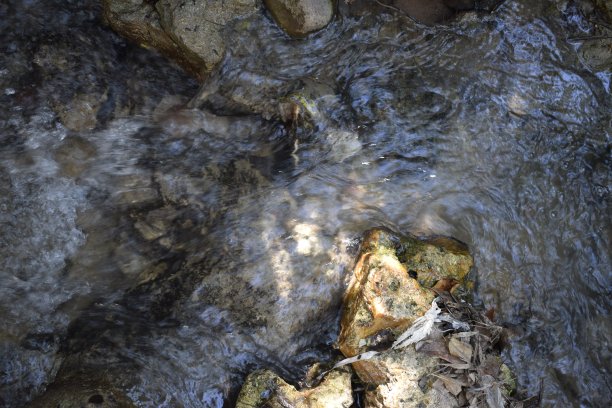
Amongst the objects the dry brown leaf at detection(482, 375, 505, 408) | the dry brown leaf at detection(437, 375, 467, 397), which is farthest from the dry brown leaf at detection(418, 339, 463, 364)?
the dry brown leaf at detection(482, 375, 505, 408)

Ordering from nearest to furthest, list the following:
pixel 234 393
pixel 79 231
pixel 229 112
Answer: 1. pixel 234 393
2. pixel 79 231
3. pixel 229 112

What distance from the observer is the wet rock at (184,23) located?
331cm

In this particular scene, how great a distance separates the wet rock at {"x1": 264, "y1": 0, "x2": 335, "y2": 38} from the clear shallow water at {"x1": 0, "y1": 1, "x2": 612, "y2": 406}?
0.11 meters

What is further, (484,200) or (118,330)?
(484,200)

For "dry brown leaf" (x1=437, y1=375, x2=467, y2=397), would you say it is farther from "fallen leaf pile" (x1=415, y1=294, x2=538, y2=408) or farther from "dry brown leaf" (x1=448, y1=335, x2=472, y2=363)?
"dry brown leaf" (x1=448, y1=335, x2=472, y2=363)

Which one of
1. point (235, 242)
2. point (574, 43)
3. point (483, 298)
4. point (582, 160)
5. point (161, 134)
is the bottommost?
point (483, 298)

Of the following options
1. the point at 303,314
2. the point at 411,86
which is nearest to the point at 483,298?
the point at 303,314

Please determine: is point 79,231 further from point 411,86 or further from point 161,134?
point 411,86

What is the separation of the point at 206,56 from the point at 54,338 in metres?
2.17

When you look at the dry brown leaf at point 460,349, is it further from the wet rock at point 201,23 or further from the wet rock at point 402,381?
the wet rock at point 201,23

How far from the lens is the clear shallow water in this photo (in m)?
3.19

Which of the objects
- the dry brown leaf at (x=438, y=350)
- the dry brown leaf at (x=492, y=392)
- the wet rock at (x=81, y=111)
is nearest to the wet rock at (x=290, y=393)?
the dry brown leaf at (x=438, y=350)

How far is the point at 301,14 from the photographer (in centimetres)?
343

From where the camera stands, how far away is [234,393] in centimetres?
310
